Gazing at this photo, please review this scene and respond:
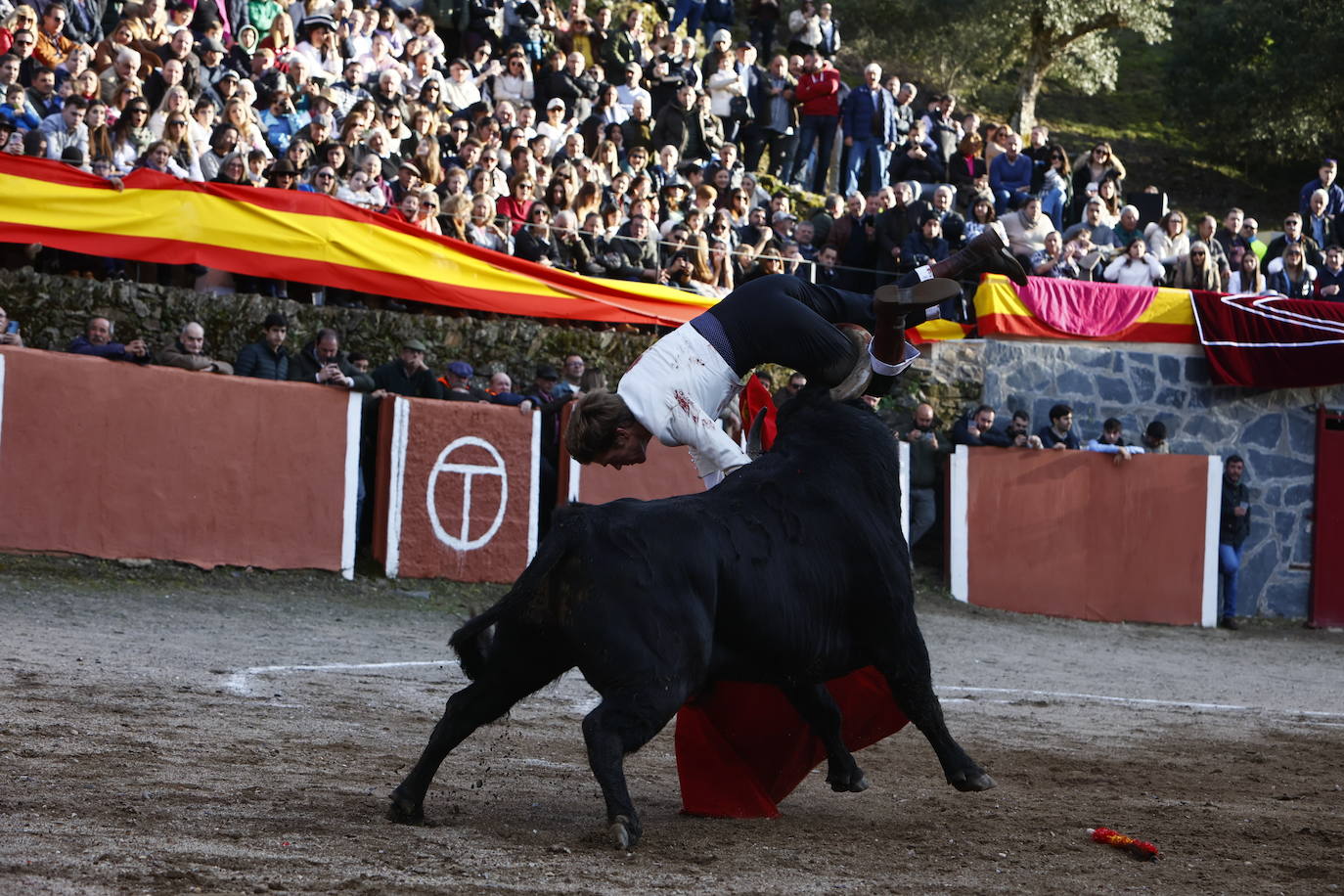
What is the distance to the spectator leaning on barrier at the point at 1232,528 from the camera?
14961 mm

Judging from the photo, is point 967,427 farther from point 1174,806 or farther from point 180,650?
point 1174,806

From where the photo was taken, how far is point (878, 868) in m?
4.11

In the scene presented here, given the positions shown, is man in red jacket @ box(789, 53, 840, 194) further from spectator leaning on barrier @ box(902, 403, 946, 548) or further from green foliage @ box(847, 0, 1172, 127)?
green foliage @ box(847, 0, 1172, 127)

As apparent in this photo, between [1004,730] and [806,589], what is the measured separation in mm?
3166

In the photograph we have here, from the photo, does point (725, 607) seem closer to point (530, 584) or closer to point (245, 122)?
point (530, 584)

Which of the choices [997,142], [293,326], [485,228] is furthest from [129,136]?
[997,142]

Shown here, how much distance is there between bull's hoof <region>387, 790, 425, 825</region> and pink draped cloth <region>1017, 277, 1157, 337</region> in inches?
463

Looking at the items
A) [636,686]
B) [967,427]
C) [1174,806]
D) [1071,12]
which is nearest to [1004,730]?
[1174,806]

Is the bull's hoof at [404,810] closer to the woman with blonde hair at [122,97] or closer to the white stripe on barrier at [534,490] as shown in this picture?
the white stripe on barrier at [534,490]

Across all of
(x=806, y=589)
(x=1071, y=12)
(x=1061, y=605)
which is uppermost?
(x=1071, y=12)

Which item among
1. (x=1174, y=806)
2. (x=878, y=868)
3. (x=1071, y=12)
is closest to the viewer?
(x=878, y=868)

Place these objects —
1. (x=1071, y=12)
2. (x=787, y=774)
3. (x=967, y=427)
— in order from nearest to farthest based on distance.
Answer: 1. (x=787, y=774)
2. (x=967, y=427)
3. (x=1071, y=12)

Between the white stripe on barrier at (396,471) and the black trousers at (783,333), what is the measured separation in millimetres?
6756

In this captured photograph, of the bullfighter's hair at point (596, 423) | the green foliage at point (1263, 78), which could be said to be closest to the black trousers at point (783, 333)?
the bullfighter's hair at point (596, 423)
